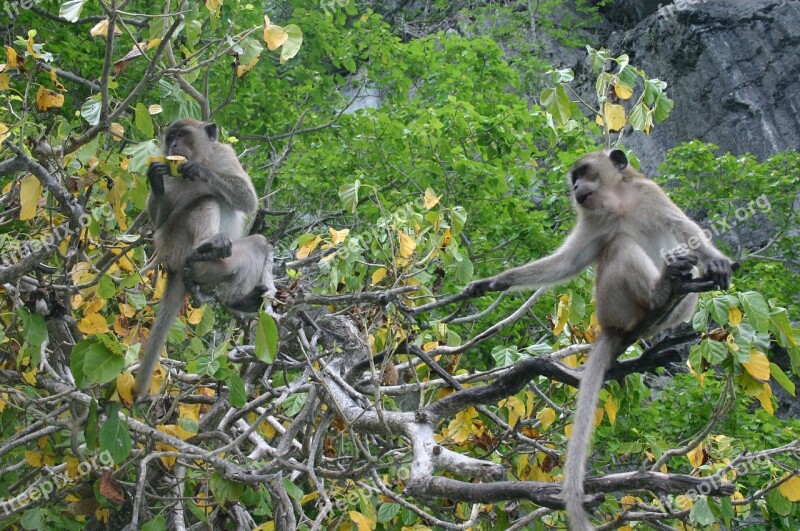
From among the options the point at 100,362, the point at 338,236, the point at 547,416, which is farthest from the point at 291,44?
the point at 547,416

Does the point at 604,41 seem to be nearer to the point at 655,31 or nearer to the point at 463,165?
the point at 655,31

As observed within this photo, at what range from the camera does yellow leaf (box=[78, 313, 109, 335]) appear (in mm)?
4148

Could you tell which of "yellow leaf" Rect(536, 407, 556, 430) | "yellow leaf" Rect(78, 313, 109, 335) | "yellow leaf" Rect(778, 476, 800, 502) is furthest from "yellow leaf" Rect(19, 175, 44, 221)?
"yellow leaf" Rect(778, 476, 800, 502)

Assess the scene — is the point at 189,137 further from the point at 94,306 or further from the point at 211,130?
the point at 94,306

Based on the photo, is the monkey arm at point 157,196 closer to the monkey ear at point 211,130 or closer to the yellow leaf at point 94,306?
the monkey ear at point 211,130

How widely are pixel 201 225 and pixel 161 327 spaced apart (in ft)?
2.71

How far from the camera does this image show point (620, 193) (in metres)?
4.86

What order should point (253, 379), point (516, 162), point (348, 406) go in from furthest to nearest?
1. point (516, 162)
2. point (253, 379)
3. point (348, 406)

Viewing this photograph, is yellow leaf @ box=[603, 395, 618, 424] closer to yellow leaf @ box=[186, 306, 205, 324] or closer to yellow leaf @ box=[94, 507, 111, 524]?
yellow leaf @ box=[186, 306, 205, 324]

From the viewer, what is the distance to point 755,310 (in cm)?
374

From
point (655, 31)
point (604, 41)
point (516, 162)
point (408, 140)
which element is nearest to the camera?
point (408, 140)

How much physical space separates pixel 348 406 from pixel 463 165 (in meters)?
5.64

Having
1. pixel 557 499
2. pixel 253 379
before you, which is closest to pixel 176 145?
pixel 253 379

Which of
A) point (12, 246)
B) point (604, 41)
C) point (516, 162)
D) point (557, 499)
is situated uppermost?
point (557, 499)
